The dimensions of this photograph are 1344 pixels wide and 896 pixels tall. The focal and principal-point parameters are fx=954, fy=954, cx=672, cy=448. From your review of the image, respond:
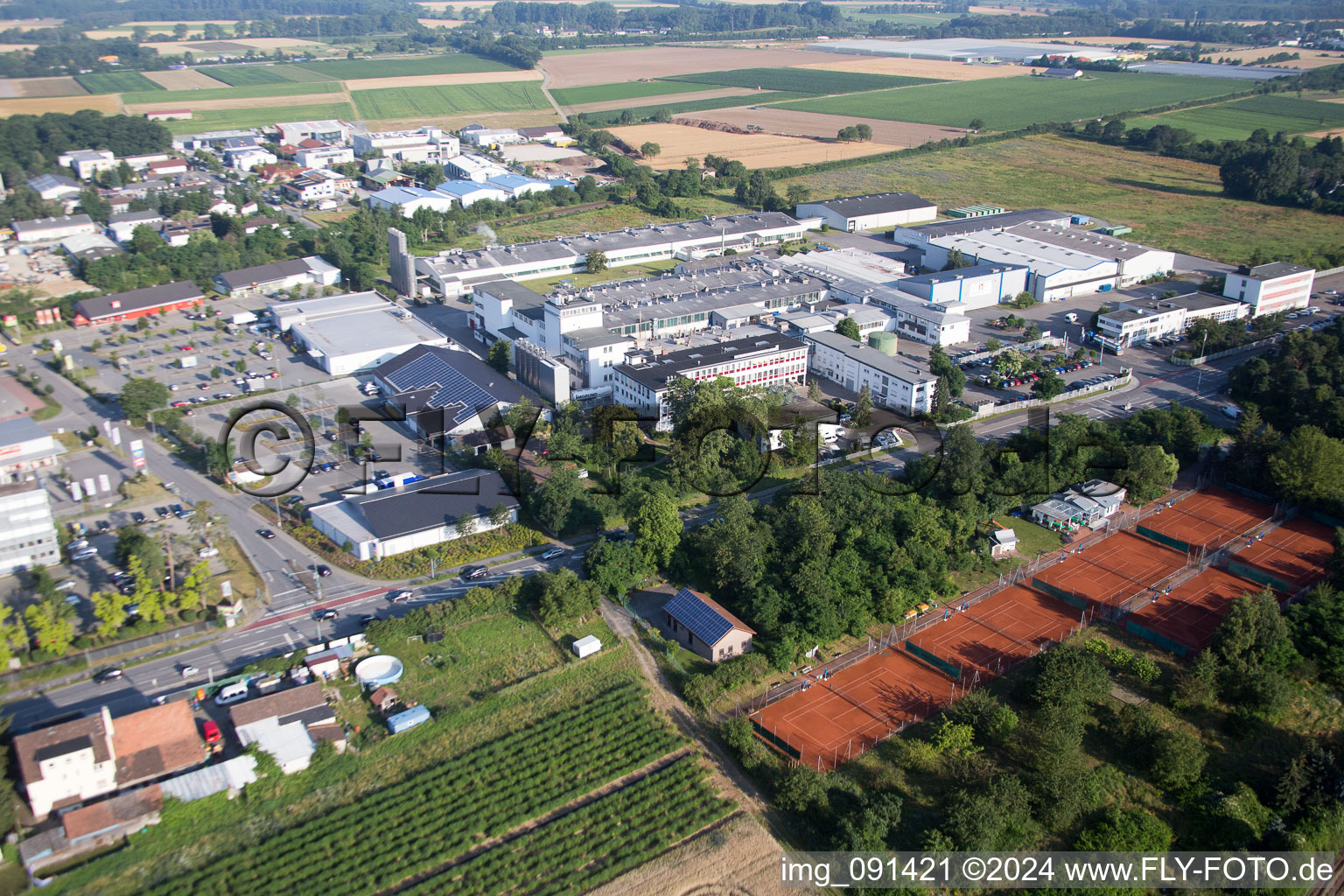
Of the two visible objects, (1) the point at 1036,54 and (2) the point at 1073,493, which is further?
(1) the point at 1036,54

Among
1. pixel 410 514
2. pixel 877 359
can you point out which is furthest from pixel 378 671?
pixel 877 359

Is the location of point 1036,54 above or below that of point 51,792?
above

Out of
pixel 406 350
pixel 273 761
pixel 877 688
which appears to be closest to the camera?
pixel 273 761

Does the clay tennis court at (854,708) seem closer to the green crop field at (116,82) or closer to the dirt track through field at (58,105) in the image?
the dirt track through field at (58,105)

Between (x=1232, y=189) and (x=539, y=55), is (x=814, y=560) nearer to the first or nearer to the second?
(x=1232, y=189)

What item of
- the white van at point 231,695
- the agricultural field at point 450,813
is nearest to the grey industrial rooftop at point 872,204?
the agricultural field at point 450,813

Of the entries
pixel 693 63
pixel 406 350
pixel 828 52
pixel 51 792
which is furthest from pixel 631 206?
pixel 828 52

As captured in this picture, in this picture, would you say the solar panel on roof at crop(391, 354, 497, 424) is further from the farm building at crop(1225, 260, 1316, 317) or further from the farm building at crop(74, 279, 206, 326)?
the farm building at crop(1225, 260, 1316, 317)
